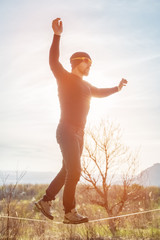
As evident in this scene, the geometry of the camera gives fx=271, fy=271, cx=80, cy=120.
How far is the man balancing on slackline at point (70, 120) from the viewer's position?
2.62m

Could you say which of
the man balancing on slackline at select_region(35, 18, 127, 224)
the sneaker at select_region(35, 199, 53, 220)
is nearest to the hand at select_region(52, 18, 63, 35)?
the man balancing on slackline at select_region(35, 18, 127, 224)

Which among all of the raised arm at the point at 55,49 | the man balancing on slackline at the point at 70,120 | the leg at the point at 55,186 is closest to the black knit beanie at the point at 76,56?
the man balancing on slackline at the point at 70,120

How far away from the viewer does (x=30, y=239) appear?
7.88 meters

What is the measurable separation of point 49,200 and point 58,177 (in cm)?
26

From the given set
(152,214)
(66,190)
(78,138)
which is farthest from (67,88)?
(152,214)

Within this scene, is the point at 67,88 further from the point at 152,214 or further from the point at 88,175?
the point at 152,214

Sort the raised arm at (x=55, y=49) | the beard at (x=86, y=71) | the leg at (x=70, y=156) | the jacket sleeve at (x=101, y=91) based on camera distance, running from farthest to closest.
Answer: the jacket sleeve at (x=101, y=91)
the beard at (x=86, y=71)
the raised arm at (x=55, y=49)
the leg at (x=70, y=156)

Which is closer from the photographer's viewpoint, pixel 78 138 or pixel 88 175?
pixel 78 138

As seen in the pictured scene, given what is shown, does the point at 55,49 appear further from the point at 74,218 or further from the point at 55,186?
the point at 74,218

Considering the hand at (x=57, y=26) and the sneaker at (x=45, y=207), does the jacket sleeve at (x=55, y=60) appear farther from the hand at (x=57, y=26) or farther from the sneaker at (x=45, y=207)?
the sneaker at (x=45, y=207)

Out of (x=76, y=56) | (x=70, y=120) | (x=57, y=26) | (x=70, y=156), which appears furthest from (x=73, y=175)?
(x=57, y=26)

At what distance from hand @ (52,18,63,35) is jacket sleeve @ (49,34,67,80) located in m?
0.05

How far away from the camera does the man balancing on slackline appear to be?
2625 mm

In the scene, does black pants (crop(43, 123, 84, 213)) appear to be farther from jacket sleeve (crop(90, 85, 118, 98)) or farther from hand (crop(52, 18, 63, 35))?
hand (crop(52, 18, 63, 35))
